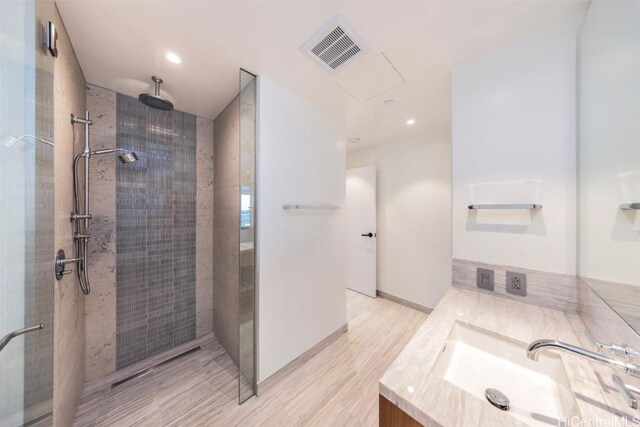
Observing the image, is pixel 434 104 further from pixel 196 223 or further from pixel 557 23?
pixel 196 223

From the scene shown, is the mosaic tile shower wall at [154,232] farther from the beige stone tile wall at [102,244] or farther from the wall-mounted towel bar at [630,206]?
the wall-mounted towel bar at [630,206]

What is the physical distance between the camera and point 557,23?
1.06m

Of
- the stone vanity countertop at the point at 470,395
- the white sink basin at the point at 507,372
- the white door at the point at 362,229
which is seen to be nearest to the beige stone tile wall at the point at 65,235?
the stone vanity countertop at the point at 470,395

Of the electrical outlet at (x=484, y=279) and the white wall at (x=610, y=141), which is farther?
the electrical outlet at (x=484, y=279)

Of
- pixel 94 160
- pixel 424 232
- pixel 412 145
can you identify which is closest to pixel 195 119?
pixel 94 160

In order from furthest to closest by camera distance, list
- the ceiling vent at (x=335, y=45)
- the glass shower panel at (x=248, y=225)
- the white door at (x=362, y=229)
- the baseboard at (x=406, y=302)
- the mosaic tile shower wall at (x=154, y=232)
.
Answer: the white door at (x=362, y=229) → the baseboard at (x=406, y=302) → the mosaic tile shower wall at (x=154, y=232) → the glass shower panel at (x=248, y=225) → the ceiling vent at (x=335, y=45)

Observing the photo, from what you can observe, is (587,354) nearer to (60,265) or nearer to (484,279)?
(484,279)

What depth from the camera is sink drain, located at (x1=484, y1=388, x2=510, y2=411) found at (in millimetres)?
681

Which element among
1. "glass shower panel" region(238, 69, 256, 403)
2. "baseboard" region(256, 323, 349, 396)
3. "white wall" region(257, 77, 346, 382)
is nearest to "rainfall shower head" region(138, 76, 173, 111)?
"glass shower panel" region(238, 69, 256, 403)

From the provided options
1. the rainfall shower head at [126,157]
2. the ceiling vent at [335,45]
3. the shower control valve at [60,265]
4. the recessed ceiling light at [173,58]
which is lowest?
the shower control valve at [60,265]

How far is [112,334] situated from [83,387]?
Answer: 1.13 feet

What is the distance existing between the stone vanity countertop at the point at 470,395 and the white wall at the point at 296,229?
1081 millimetres

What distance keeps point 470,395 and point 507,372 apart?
1.42 feet

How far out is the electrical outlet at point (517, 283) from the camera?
1134 mm
